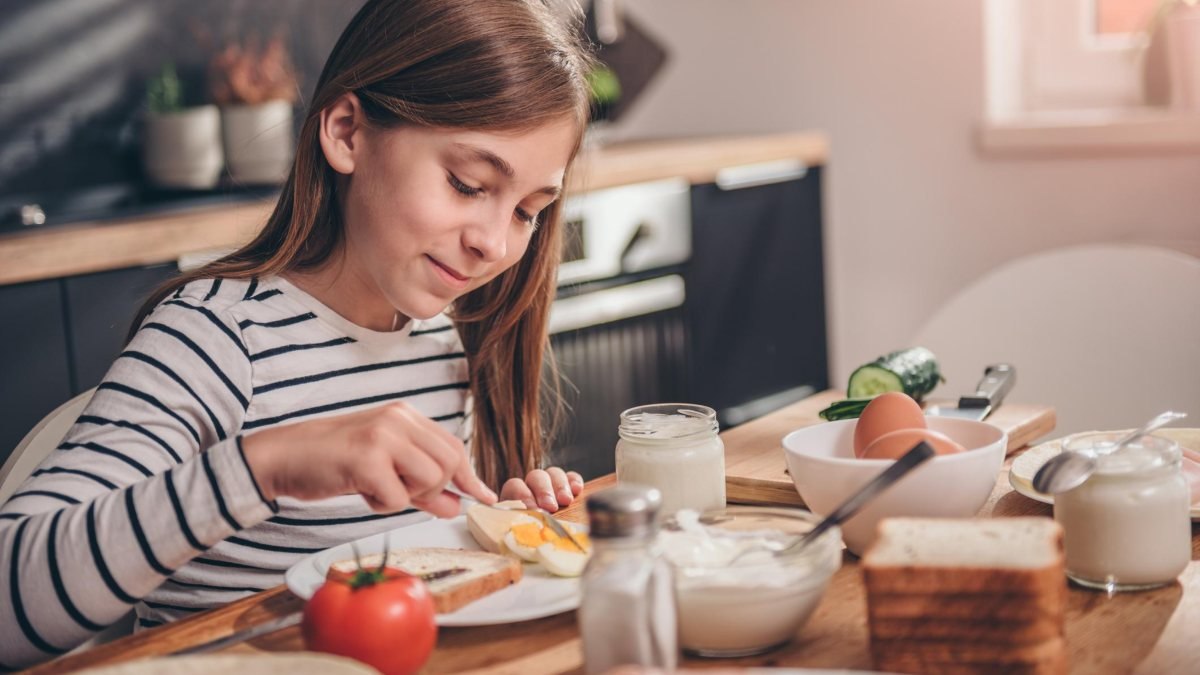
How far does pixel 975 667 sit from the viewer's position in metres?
0.75

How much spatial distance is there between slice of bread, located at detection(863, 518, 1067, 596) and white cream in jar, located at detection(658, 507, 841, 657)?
0.12 ft

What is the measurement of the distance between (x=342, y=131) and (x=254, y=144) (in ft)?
3.98

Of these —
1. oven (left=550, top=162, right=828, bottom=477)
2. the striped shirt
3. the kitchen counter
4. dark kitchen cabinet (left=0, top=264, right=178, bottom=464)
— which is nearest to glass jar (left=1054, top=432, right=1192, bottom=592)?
the striped shirt

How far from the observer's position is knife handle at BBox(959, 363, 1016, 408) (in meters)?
1.35

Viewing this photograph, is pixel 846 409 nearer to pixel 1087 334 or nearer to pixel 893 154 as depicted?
pixel 1087 334

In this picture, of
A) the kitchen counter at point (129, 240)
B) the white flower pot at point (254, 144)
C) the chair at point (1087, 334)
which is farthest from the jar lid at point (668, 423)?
the white flower pot at point (254, 144)

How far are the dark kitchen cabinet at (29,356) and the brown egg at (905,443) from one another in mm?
1353

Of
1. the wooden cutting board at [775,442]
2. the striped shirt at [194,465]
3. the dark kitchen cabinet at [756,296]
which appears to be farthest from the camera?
the dark kitchen cabinet at [756,296]

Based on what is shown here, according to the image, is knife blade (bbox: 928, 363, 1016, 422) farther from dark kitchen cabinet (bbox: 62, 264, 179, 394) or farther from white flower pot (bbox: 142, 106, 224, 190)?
white flower pot (bbox: 142, 106, 224, 190)

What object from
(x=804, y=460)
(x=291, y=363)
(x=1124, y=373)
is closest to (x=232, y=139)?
(x=291, y=363)

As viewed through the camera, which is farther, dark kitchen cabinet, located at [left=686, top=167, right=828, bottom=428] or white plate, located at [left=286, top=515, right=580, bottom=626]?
dark kitchen cabinet, located at [left=686, top=167, right=828, bottom=428]

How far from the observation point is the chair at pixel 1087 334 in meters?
1.66

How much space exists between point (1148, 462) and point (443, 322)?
82 centimetres

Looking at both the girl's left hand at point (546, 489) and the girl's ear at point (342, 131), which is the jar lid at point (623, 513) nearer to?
the girl's left hand at point (546, 489)
